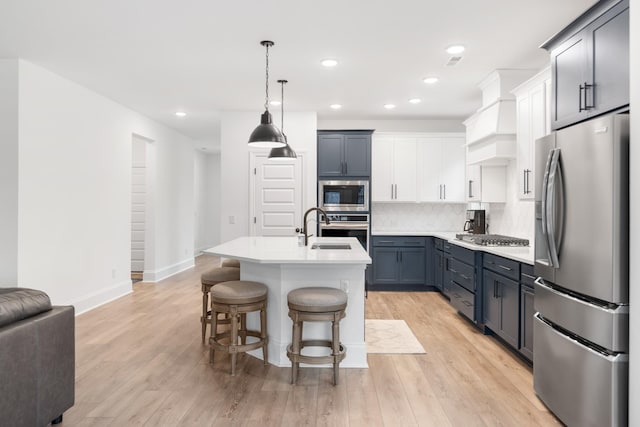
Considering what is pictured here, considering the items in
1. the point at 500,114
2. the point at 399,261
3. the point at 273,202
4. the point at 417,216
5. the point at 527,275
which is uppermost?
the point at 500,114

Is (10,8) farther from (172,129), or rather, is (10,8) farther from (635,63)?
(172,129)

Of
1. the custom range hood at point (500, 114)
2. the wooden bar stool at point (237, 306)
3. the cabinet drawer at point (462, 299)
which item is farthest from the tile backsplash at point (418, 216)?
the wooden bar stool at point (237, 306)

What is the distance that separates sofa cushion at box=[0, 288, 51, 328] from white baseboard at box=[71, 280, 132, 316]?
2.91m

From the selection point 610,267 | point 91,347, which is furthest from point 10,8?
point 610,267

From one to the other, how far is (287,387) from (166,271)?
5.12 meters

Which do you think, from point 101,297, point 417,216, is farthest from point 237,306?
point 417,216

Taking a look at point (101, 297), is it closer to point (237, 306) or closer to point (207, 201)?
point (237, 306)

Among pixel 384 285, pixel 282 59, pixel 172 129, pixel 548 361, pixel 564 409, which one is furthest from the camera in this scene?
pixel 172 129

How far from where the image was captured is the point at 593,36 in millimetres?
2441

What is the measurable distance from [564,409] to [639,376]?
0.57m

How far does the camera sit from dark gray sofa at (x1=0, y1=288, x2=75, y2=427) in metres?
1.96

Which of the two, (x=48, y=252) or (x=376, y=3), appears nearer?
(x=376, y=3)

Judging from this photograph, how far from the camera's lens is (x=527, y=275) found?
3299 millimetres

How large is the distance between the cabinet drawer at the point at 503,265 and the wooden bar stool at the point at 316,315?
4.86ft
